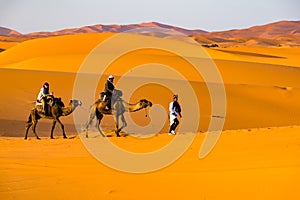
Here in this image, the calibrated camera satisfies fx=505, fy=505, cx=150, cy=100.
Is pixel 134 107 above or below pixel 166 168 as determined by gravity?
above

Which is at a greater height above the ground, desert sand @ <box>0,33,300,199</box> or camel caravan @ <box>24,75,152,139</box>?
camel caravan @ <box>24,75,152,139</box>

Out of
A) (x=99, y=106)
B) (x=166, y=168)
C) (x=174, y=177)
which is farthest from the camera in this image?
(x=99, y=106)

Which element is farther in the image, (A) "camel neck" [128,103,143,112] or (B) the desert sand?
(A) "camel neck" [128,103,143,112]

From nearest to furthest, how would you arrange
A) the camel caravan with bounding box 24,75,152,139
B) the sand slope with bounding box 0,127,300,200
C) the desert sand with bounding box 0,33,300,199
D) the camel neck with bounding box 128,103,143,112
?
the sand slope with bounding box 0,127,300,200 < the desert sand with bounding box 0,33,300,199 < the camel neck with bounding box 128,103,143,112 < the camel caravan with bounding box 24,75,152,139

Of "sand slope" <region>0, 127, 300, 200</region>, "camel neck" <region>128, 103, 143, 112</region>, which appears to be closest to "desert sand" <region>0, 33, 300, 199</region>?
"sand slope" <region>0, 127, 300, 200</region>

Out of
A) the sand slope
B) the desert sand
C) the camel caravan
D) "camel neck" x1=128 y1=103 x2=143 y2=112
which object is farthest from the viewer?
Answer: the camel caravan

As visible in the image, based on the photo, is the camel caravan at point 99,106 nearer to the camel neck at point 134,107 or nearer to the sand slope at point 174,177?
the camel neck at point 134,107

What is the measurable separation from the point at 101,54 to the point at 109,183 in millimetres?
37026

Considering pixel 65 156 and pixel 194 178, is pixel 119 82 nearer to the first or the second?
pixel 65 156

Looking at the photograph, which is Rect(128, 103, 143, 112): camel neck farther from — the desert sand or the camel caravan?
the desert sand

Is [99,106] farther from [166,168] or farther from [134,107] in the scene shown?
[166,168]

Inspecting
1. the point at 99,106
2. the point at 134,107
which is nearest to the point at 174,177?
the point at 134,107

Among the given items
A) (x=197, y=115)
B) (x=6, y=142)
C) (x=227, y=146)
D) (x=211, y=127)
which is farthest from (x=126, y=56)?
(x=227, y=146)

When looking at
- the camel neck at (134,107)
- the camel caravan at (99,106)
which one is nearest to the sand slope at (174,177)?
the camel neck at (134,107)
